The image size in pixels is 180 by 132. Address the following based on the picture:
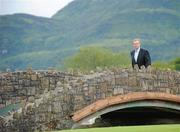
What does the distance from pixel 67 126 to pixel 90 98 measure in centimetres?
93

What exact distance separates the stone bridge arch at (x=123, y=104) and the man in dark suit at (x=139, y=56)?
0.77 metres

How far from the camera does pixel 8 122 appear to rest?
642 inches

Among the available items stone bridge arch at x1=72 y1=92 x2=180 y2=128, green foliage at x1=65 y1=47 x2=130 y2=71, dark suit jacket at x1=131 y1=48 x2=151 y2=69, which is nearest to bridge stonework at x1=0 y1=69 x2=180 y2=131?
stone bridge arch at x1=72 y1=92 x2=180 y2=128

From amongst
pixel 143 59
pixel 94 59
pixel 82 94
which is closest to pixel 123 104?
pixel 82 94

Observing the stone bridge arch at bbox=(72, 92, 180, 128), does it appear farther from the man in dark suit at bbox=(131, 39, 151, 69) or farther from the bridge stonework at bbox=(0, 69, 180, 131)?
the man in dark suit at bbox=(131, 39, 151, 69)

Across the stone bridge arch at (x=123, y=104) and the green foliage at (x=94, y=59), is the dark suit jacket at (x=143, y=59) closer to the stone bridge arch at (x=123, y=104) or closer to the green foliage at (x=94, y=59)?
the stone bridge arch at (x=123, y=104)

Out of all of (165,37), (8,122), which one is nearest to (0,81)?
(8,122)

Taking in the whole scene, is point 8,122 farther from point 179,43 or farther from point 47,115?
point 179,43

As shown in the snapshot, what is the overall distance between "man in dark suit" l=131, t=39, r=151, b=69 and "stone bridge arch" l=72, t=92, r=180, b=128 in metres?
0.77

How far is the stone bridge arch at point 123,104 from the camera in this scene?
16.3 metres

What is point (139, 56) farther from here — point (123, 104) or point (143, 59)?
point (123, 104)

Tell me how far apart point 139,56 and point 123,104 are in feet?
4.19

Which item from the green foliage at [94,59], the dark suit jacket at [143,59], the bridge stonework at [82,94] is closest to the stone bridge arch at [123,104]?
the bridge stonework at [82,94]

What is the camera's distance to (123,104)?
16.8 m
